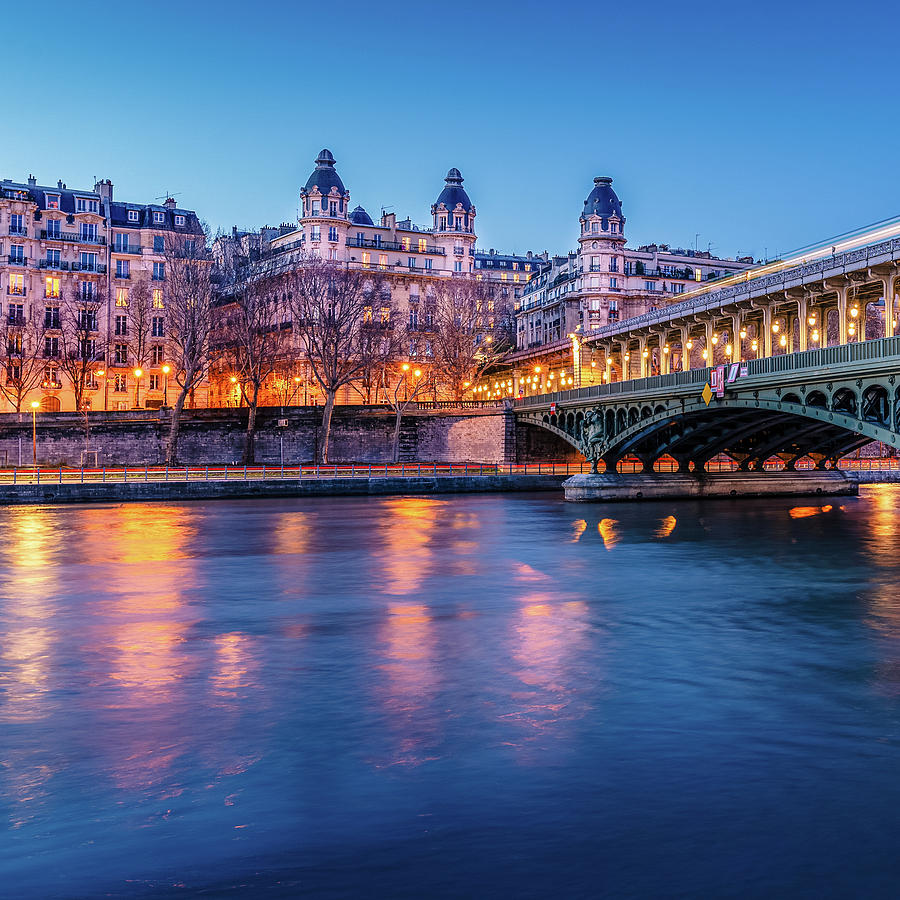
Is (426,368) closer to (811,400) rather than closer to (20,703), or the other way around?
(811,400)

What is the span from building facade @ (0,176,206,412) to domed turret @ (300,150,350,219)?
48.2 ft

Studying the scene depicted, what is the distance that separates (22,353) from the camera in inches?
3935

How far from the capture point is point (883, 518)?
2016 inches

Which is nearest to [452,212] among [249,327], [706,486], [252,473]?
[249,327]

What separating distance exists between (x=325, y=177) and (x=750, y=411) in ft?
278

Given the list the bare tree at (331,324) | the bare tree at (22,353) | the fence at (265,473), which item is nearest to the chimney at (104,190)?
the bare tree at (22,353)

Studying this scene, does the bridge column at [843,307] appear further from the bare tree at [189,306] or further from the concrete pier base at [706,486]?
the bare tree at [189,306]

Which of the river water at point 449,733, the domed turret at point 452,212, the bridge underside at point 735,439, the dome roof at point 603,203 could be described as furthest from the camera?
the domed turret at point 452,212

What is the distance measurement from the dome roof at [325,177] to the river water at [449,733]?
97591 millimetres

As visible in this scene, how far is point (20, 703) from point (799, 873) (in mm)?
11776

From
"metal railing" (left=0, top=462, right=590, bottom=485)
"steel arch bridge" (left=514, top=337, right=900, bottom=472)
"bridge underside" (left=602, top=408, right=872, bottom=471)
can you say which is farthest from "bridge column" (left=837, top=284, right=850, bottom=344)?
"metal railing" (left=0, top=462, right=590, bottom=485)

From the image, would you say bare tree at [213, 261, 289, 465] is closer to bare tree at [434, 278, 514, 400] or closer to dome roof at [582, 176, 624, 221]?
bare tree at [434, 278, 514, 400]

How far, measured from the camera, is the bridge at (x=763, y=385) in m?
36.6

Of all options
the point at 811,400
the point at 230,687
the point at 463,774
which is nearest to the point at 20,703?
the point at 230,687
